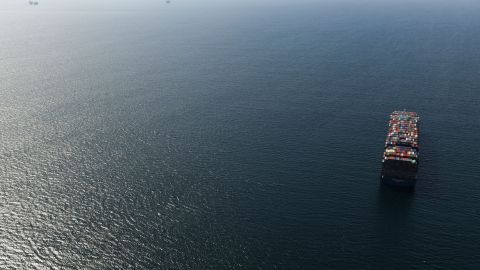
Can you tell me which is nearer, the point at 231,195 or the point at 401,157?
the point at 231,195

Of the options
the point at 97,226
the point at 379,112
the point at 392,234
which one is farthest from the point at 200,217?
the point at 379,112

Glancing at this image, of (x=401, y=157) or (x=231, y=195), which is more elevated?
(x=401, y=157)

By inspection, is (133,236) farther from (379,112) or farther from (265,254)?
(379,112)

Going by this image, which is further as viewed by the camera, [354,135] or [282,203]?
[354,135]

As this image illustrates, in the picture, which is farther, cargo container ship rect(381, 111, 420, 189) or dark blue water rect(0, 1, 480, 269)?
cargo container ship rect(381, 111, 420, 189)

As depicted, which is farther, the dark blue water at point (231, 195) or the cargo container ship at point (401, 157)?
the cargo container ship at point (401, 157)

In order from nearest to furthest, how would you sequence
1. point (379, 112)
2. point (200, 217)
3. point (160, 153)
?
point (200, 217), point (160, 153), point (379, 112)

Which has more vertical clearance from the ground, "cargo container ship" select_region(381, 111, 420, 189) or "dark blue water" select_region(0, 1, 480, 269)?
"cargo container ship" select_region(381, 111, 420, 189)

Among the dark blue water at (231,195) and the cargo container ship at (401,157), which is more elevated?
the cargo container ship at (401,157)
